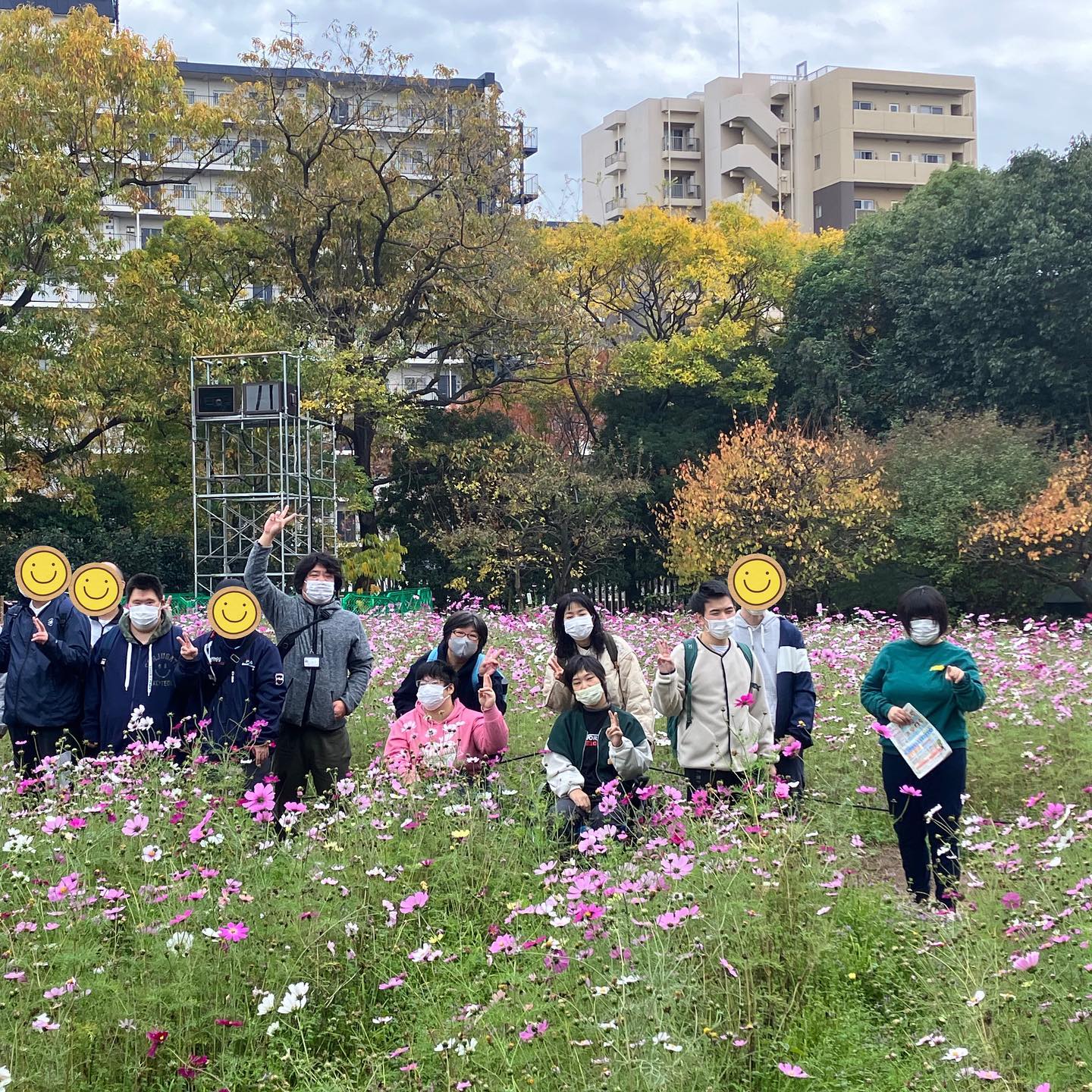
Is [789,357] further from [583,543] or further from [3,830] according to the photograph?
[3,830]

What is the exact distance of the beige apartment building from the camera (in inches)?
1809

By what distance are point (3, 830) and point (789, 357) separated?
2444 centimetres

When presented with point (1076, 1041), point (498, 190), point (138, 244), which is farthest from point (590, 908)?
point (138, 244)

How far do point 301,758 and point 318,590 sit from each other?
77cm

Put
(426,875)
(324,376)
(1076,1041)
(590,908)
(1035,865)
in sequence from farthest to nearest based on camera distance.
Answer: (324,376)
(426,875)
(1035,865)
(590,908)
(1076,1041)

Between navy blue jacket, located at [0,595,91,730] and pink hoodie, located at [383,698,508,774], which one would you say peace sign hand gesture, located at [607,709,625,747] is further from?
navy blue jacket, located at [0,595,91,730]

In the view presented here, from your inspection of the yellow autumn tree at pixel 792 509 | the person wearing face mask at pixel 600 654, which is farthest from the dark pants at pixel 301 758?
the yellow autumn tree at pixel 792 509

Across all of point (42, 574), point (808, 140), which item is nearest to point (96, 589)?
point (42, 574)

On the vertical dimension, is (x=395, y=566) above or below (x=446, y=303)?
below

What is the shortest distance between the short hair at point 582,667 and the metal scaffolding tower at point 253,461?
1307cm

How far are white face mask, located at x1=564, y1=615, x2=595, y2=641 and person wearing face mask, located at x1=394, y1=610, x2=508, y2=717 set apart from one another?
50 cm

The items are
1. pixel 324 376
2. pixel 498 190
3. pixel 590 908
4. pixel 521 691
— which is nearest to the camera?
pixel 590 908

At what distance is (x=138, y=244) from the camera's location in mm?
47906

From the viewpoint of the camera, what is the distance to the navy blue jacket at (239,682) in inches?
217
